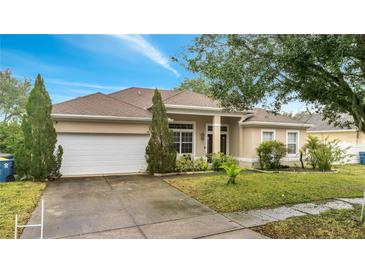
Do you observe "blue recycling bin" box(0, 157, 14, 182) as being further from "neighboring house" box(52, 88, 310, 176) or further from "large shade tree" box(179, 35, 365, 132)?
"large shade tree" box(179, 35, 365, 132)

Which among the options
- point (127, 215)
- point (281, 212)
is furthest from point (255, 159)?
point (127, 215)

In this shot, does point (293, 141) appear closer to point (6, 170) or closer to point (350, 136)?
point (350, 136)

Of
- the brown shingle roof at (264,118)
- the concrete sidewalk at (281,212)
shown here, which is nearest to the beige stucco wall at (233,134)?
the brown shingle roof at (264,118)

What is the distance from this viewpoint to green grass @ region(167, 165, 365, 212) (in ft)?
20.6

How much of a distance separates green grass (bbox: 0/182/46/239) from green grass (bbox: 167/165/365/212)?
13.8 ft

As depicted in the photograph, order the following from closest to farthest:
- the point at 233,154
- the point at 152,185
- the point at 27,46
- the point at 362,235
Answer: the point at 362,235
the point at 27,46
the point at 152,185
the point at 233,154

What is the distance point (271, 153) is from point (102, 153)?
8418 mm

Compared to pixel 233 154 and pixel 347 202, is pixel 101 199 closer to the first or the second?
pixel 347 202

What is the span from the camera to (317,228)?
181 inches

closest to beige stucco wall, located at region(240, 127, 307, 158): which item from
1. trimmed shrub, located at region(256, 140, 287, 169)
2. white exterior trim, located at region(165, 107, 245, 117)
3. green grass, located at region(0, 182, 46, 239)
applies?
trimmed shrub, located at region(256, 140, 287, 169)

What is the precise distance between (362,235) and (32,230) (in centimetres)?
612
